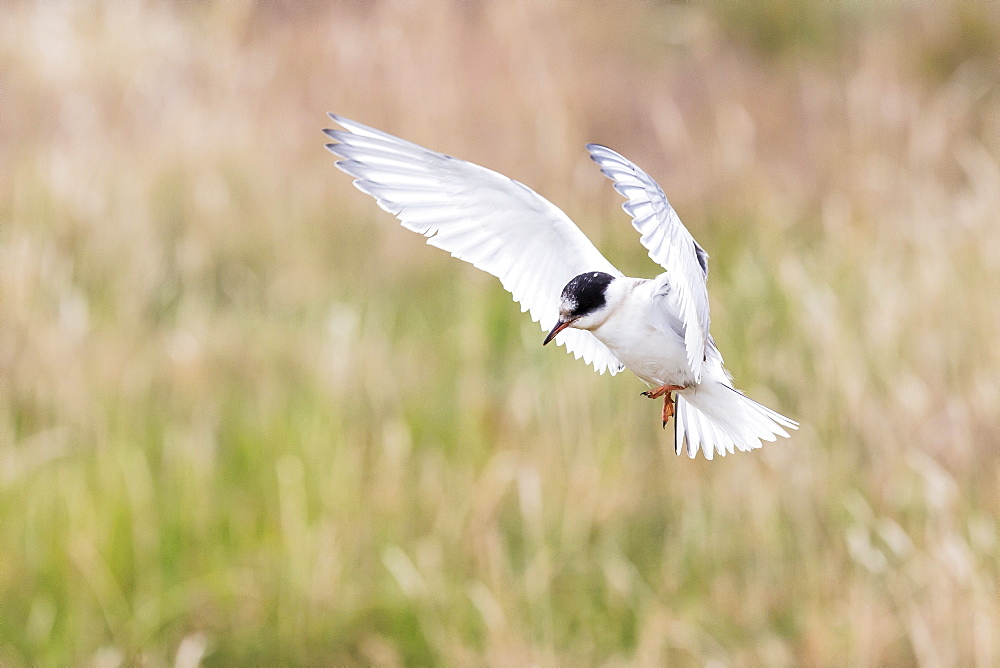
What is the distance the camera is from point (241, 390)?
2568 mm

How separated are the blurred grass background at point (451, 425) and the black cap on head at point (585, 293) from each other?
0.63 metres

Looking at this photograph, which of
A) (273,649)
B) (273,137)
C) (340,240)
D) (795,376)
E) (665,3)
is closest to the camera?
(273,649)

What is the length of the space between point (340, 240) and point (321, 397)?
3.05ft

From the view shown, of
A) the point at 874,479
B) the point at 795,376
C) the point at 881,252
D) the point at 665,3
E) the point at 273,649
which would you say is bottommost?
the point at 273,649

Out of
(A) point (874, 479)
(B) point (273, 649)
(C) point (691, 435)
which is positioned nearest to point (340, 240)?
(B) point (273, 649)

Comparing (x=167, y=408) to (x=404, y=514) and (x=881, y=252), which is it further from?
(x=881, y=252)

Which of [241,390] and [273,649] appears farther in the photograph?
[241,390]

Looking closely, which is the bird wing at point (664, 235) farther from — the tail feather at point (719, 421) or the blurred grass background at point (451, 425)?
the blurred grass background at point (451, 425)

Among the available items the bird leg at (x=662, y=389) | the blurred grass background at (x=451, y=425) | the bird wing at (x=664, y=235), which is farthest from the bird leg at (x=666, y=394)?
the blurred grass background at (x=451, y=425)

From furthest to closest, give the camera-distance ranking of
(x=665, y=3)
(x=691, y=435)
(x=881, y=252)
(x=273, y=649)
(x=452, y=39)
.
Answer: (x=665, y=3), (x=452, y=39), (x=881, y=252), (x=273, y=649), (x=691, y=435)

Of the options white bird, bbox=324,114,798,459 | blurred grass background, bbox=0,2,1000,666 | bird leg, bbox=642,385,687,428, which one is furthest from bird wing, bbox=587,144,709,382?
blurred grass background, bbox=0,2,1000,666

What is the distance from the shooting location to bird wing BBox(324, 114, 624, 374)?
0.56 meters

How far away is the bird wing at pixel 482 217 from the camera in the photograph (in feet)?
1.83

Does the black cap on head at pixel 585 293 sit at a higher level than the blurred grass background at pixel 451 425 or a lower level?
higher
